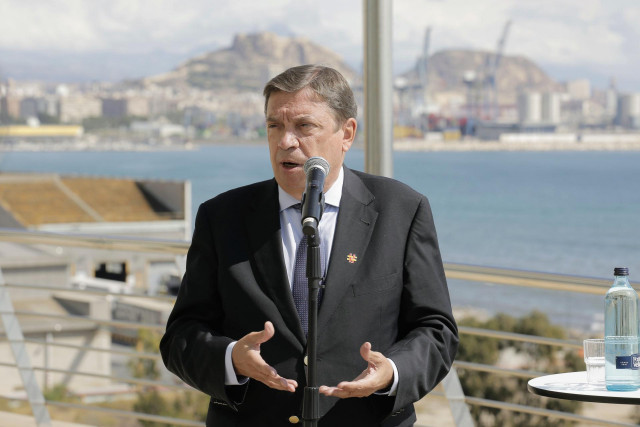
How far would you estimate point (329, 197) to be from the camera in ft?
7.31

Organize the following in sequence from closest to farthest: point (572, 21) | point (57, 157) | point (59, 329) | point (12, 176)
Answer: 1. point (59, 329)
2. point (12, 176)
3. point (572, 21)
4. point (57, 157)

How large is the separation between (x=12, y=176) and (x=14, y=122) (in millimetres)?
12956

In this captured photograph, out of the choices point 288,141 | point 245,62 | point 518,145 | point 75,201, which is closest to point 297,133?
point 288,141

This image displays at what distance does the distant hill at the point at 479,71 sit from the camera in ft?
236

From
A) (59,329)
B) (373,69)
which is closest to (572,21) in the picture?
(59,329)

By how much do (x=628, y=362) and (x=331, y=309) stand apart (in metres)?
0.65

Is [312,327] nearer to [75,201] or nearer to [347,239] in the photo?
[347,239]

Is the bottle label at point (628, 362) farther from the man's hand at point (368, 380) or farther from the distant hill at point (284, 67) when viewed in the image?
the distant hill at point (284, 67)

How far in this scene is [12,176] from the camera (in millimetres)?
62906

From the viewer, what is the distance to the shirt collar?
2225 millimetres

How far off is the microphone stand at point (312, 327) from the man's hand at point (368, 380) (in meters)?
0.03

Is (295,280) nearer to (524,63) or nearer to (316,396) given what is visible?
(316,396)

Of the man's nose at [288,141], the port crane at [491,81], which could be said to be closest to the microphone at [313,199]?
the man's nose at [288,141]

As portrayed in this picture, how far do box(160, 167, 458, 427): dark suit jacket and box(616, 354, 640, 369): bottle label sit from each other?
36 cm
